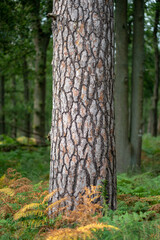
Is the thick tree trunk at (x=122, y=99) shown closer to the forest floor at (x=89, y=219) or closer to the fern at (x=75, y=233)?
the forest floor at (x=89, y=219)

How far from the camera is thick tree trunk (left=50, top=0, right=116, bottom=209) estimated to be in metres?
3.38

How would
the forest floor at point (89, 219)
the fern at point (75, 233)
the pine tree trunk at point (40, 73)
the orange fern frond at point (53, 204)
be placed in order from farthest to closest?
the pine tree trunk at point (40, 73)
the orange fern frond at point (53, 204)
the forest floor at point (89, 219)
the fern at point (75, 233)

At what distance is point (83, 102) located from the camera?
340 centimetres

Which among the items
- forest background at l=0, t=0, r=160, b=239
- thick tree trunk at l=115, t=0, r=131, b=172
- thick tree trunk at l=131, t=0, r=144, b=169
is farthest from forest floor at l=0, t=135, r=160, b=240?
thick tree trunk at l=131, t=0, r=144, b=169

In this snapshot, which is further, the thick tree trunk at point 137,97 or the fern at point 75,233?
the thick tree trunk at point 137,97

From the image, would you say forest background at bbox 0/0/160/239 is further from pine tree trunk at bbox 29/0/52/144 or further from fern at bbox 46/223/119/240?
fern at bbox 46/223/119/240

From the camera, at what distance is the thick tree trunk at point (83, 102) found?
338cm

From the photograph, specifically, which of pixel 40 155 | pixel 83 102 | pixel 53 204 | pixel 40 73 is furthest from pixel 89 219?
pixel 40 73

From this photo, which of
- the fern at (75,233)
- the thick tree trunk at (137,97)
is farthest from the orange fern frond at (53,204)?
the thick tree trunk at (137,97)

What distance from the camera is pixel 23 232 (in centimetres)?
302

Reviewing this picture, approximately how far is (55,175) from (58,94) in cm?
114

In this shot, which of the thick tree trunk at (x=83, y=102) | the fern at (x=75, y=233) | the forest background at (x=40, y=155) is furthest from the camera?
the thick tree trunk at (x=83, y=102)

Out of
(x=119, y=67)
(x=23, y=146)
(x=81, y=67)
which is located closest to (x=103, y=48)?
(x=81, y=67)

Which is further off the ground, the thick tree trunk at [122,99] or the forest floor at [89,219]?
the thick tree trunk at [122,99]
